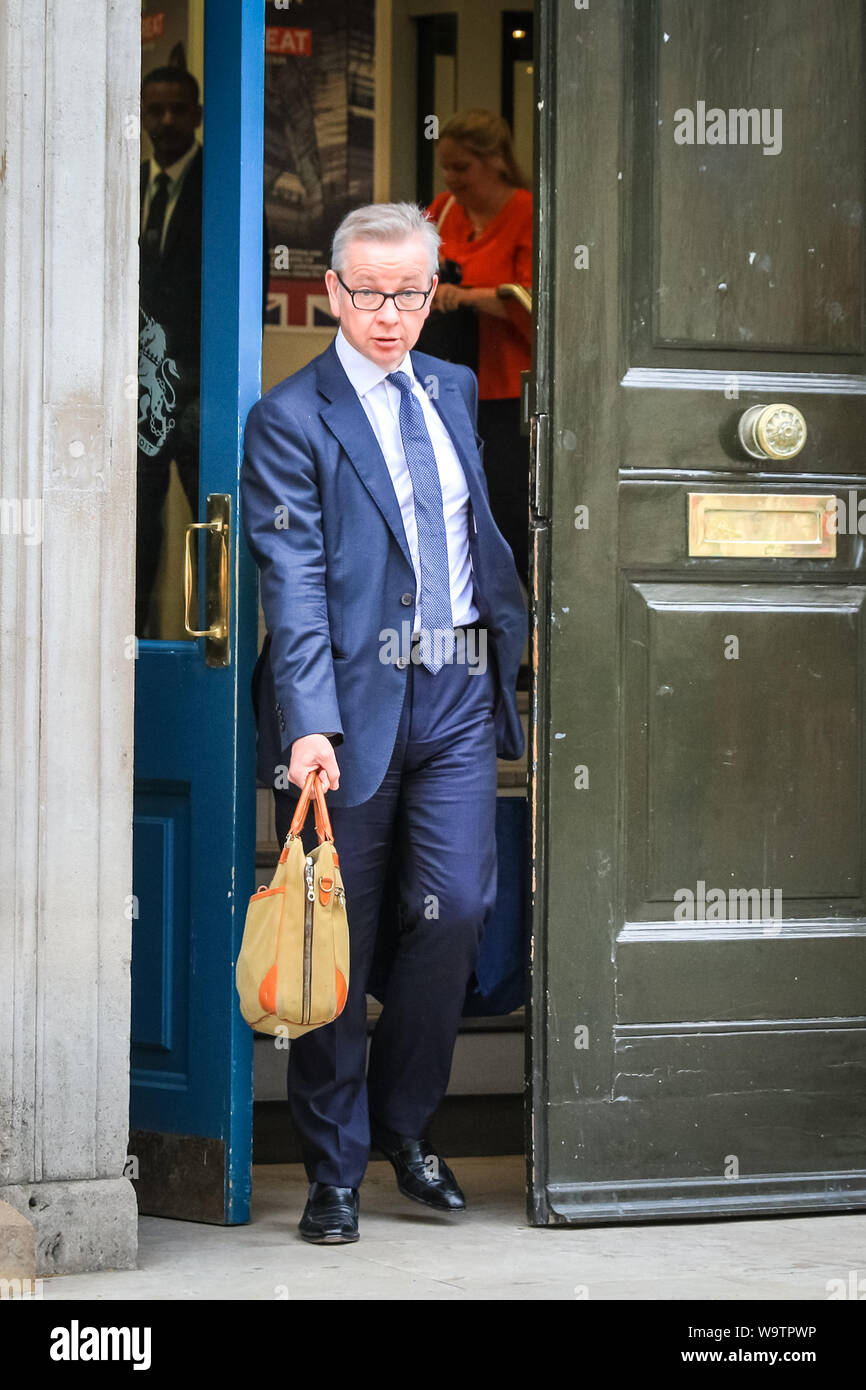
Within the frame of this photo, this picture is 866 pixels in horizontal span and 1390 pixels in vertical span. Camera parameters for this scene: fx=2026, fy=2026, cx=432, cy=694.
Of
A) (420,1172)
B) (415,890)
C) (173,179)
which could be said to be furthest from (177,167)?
(420,1172)

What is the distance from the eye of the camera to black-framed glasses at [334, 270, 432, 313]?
4.24 m

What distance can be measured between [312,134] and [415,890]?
3991 mm

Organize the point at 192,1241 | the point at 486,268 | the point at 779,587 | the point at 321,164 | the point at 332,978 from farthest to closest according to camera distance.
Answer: the point at 321,164 → the point at 486,268 → the point at 779,587 → the point at 192,1241 → the point at 332,978

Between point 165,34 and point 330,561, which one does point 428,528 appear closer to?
point 330,561

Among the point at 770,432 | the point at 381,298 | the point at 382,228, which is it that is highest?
the point at 382,228

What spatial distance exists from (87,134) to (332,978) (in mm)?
1654

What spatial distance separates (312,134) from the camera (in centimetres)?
740

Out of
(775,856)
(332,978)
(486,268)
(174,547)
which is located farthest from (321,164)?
(332,978)

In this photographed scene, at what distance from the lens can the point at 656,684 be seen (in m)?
4.38

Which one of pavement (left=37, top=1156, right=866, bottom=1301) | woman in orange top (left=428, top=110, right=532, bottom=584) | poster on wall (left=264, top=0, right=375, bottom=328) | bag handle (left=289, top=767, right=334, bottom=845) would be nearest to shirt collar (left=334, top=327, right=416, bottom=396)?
bag handle (left=289, top=767, right=334, bottom=845)

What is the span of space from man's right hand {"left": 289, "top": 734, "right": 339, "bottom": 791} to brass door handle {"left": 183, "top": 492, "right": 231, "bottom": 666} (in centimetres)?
39

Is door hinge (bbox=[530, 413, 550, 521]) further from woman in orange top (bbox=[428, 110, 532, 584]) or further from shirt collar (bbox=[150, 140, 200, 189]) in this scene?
woman in orange top (bbox=[428, 110, 532, 584])

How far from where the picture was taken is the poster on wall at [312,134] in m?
7.38

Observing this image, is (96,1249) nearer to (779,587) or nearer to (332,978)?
(332,978)
